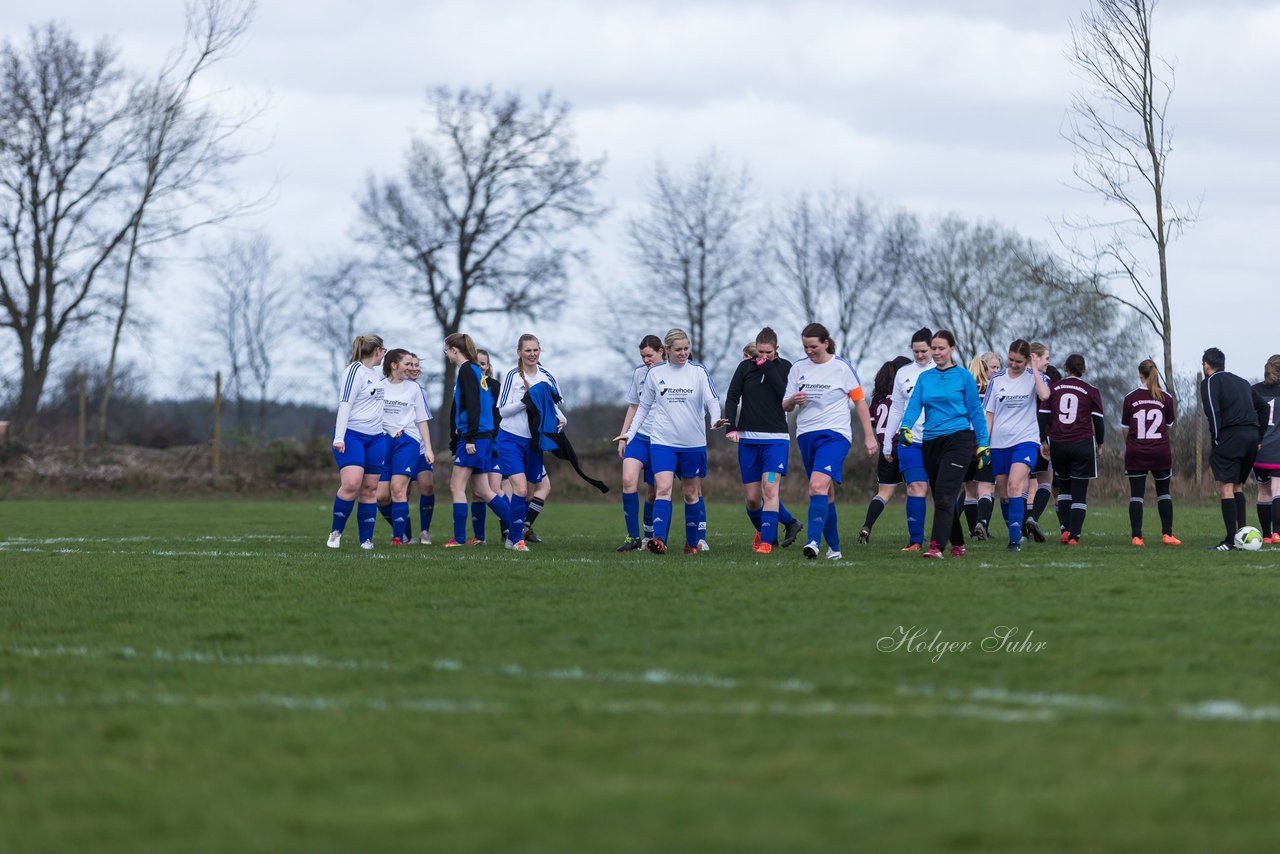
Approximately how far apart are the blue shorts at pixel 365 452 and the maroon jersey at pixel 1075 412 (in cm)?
640

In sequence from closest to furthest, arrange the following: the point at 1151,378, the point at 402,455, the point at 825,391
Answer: the point at 825,391, the point at 402,455, the point at 1151,378

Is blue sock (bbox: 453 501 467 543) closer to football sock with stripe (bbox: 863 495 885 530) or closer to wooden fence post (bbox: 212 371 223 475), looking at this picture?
football sock with stripe (bbox: 863 495 885 530)

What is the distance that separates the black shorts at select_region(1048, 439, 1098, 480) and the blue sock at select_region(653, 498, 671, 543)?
4309mm

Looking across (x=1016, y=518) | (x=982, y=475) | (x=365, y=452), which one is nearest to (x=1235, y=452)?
(x=1016, y=518)

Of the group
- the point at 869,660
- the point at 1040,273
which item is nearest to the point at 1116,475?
the point at 1040,273

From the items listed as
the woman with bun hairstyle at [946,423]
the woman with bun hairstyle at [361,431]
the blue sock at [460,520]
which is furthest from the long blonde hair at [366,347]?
the woman with bun hairstyle at [946,423]

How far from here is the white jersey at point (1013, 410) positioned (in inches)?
566

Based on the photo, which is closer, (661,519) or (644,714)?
(644,714)

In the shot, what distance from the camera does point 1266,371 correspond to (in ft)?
44.9

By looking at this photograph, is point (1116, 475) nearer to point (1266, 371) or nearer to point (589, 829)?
point (1266, 371)

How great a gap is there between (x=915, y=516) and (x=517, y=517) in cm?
360

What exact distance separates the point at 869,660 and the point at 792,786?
223 centimetres

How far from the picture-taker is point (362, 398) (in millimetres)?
13289
